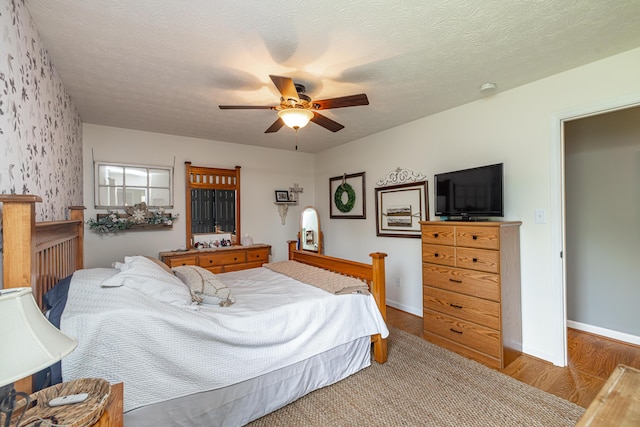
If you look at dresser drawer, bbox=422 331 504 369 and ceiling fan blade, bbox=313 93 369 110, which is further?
dresser drawer, bbox=422 331 504 369

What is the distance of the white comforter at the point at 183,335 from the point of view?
4.69 ft

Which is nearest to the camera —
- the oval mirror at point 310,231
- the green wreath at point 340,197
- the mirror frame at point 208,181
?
the mirror frame at point 208,181

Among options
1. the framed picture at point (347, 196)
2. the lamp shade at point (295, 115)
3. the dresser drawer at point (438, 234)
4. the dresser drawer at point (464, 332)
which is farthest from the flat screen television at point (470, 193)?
the lamp shade at point (295, 115)

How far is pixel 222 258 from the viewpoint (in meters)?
4.03

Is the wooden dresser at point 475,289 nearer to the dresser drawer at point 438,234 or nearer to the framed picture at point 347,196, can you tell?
the dresser drawer at point 438,234

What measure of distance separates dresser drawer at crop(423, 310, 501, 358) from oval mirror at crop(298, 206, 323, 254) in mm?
2462

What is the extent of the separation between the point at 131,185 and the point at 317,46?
3.17m

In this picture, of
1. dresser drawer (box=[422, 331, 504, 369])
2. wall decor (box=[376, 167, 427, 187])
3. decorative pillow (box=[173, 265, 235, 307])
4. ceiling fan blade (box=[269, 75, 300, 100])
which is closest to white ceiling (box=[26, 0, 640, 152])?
ceiling fan blade (box=[269, 75, 300, 100])

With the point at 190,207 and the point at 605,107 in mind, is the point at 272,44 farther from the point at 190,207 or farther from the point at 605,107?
the point at 190,207

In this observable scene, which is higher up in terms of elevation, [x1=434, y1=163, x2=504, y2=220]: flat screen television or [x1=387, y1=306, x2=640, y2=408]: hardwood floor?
[x1=434, y1=163, x2=504, y2=220]: flat screen television

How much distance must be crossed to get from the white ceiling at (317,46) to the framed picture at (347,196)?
5.46 ft

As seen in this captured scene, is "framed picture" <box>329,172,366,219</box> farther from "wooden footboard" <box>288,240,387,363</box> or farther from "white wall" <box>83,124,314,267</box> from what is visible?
"wooden footboard" <box>288,240,387,363</box>

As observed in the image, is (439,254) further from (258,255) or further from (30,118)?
(30,118)

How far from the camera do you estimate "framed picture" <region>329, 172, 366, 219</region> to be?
14.7 feet
